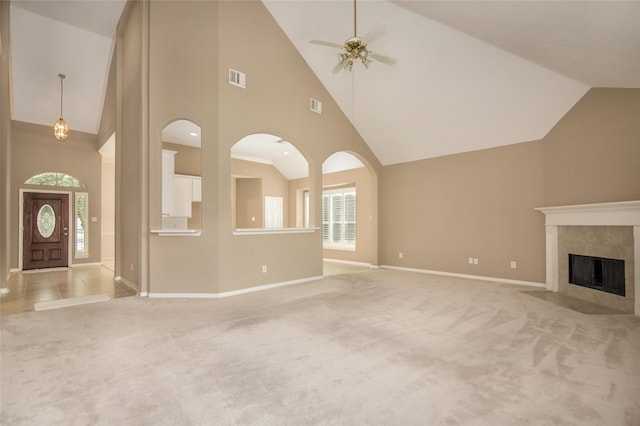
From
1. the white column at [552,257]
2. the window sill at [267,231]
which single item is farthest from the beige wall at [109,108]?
the white column at [552,257]

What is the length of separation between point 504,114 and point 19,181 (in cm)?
1076

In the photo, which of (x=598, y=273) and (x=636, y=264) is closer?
(x=636, y=264)

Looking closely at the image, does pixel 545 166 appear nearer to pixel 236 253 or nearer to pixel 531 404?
pixel 531 404

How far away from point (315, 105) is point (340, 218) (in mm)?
3860

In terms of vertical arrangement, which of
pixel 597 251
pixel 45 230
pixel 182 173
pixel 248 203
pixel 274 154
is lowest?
pixel 597 251

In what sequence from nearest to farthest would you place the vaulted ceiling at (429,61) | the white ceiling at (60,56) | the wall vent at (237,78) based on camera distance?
the vaulted ceiling at (429,61)
the wall vent at (237,78)
the white ceiling at (60,56)

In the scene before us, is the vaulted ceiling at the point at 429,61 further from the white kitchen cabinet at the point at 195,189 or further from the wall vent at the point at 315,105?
the white kitchen cabinet at the point at 195,189

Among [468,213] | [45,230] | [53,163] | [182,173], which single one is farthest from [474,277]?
[53,163]

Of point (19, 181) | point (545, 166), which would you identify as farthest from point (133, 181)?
point (545, 166)

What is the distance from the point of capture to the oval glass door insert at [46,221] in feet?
25.2

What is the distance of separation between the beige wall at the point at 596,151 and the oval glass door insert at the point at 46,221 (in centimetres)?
1123

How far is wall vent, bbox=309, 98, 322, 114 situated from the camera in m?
6.08

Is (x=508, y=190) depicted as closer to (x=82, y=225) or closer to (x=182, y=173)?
(x=182, y=173)

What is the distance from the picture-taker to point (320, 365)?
241 centimetres
